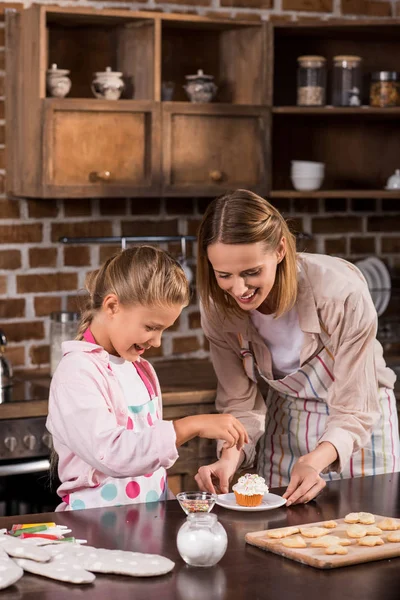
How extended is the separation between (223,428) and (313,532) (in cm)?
31

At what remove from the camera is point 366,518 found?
204 cm

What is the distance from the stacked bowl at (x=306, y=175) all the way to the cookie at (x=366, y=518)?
2.13 metres

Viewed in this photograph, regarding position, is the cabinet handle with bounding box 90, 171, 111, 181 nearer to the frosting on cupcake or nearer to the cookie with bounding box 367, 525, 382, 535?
the frosting on cupcake

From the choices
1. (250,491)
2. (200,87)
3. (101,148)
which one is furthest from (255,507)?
(200,87)

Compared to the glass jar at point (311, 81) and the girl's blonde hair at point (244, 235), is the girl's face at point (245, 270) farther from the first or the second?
the glass jar at point (311, 81)

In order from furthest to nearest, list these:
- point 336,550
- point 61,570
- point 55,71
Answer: point 55,71
point 336,550
point 61,570

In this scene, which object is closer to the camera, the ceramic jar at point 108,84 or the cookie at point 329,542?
the cookie at point 329,542

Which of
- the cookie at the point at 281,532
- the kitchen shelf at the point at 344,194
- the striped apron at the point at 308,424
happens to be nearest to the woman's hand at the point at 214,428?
the cookie at the point at 281,532

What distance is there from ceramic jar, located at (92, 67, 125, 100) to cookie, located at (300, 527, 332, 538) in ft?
6.75

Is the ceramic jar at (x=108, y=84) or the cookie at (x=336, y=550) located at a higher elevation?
the ceramic jar at (x=108, y=84)

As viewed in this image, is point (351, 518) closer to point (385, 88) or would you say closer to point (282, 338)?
point (282, 338)

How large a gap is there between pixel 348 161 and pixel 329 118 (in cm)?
20

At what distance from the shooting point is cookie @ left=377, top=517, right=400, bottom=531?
2000mm

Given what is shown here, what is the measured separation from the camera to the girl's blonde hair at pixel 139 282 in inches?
89.8
